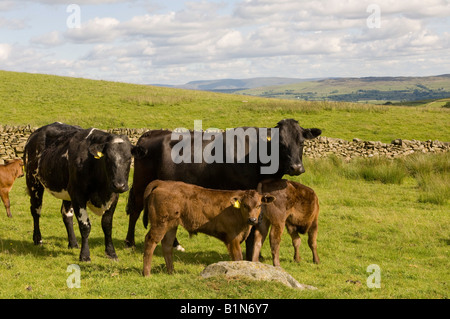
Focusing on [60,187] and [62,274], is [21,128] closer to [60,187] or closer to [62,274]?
[60,187]

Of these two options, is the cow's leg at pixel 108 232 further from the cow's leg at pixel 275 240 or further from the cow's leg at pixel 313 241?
the cow's leg at pixel 313 241

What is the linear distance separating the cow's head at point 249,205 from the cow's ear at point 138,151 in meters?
2.34

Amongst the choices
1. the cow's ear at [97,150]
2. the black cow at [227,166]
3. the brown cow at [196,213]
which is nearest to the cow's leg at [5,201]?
the black cow at [227,166]

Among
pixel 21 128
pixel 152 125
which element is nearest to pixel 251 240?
pixel 21 128

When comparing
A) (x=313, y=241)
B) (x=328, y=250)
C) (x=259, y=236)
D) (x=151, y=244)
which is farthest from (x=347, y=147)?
(x=151, y=244)

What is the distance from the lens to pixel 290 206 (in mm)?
8977

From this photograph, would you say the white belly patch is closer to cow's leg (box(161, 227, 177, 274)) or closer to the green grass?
the green grass

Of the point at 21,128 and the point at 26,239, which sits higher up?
the point at 21,128

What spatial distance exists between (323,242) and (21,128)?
19876mm

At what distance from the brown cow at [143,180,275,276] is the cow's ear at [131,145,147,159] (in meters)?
1.21

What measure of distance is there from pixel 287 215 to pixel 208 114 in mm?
29434

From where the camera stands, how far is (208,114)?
3794cm

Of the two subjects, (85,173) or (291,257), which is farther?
(291,257)

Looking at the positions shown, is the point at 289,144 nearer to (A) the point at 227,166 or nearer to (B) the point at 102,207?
(A) the point at 227,166
